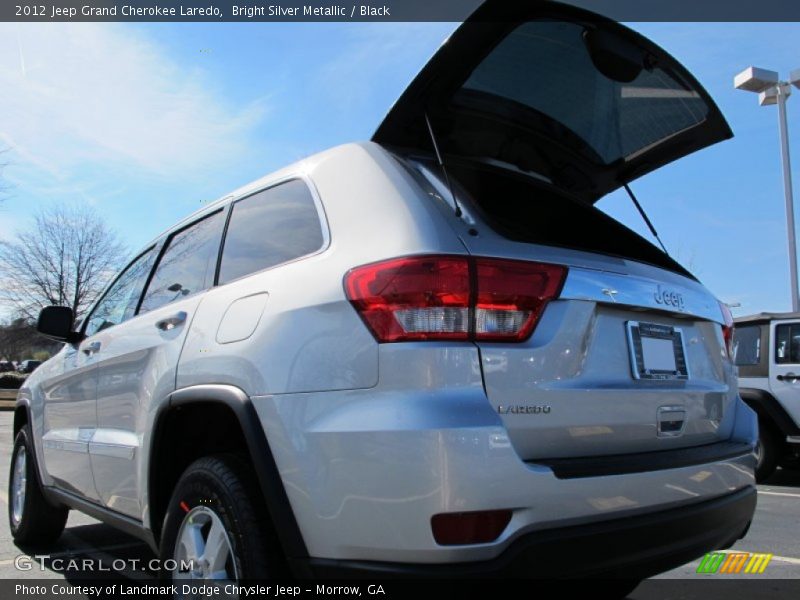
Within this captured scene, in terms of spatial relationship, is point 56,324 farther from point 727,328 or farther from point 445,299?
point 727,328

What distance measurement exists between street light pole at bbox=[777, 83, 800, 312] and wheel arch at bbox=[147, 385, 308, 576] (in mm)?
16934

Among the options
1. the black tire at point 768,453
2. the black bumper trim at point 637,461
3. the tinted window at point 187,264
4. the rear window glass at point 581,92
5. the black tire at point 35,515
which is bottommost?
the black tire at point 768,453

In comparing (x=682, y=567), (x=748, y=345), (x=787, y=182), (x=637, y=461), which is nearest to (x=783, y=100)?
(x=787, y=182)

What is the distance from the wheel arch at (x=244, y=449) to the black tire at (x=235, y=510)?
6 cm

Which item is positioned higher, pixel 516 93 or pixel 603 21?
pixel 603 21

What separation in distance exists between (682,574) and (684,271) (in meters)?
2.03

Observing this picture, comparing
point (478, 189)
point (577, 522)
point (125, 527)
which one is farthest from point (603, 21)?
point (125, 527)

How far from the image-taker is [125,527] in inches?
115

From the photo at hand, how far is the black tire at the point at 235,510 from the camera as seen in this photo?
1.98 meters

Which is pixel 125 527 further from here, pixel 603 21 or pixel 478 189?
pixel 603 21

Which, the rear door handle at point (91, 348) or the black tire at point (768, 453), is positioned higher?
the rear door handle at point (91, 348)

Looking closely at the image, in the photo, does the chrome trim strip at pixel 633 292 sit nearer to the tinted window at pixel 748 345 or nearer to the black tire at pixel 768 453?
the black tire at pixel 768 453
